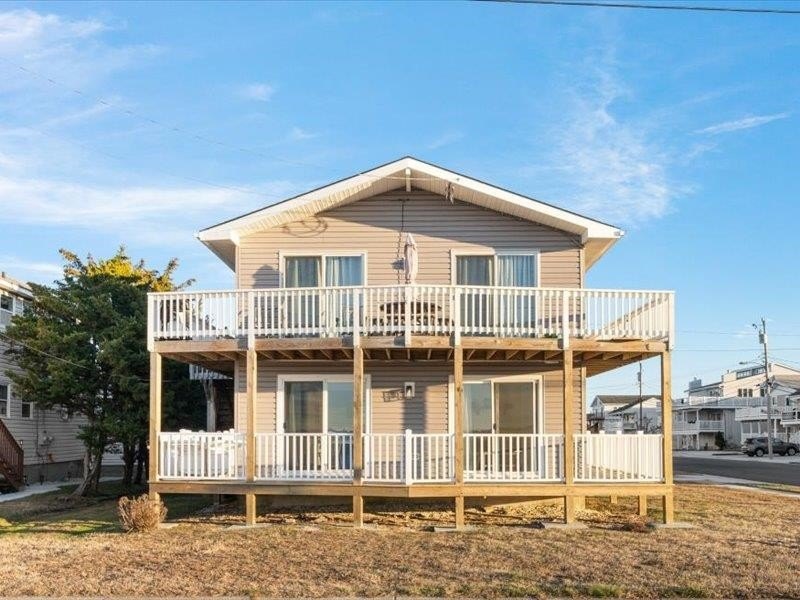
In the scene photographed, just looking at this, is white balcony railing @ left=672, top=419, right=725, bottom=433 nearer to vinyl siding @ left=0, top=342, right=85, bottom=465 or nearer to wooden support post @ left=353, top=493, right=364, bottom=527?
vinyl siding @ left=0, top=342, right=85, bottom=465

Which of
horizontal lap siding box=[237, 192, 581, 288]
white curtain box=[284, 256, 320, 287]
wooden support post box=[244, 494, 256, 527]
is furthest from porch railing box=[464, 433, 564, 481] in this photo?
white curtain box=[284, 256, 320, 287]

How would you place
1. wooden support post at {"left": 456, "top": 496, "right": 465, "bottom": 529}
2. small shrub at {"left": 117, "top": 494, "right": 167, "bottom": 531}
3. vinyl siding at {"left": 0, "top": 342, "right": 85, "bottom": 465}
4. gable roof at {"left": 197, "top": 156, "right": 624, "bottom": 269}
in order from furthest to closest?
vinyl siding at {"left": 0, "top": 342, "right": 85, "bottom": 465}
gable roof at {"left": 197, "top": 156, "right": 624, "bottom": 269}
wooden support post at {"left": 456, "top": 496, "right": 465, "bottom": 529}
small shrub at {"left": 117, "top": 494, "right": 167, "bottom": 531}

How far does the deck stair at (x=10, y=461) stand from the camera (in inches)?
935

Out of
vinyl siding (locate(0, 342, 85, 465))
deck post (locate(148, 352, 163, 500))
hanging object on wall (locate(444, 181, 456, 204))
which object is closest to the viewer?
deck post (locate(148, 352, 163, 500))

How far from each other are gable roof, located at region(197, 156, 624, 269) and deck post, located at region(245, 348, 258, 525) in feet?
11.6

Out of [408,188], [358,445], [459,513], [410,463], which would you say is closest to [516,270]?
[408,188]

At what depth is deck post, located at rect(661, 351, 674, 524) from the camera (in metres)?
15.1

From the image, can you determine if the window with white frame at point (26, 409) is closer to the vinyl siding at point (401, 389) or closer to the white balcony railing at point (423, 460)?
the vinyl siding at point (401, 389)

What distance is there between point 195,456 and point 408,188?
7.21m

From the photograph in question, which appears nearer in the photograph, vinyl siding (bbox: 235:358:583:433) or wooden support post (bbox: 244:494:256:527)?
wooden support post (bbox: 244:494:256:527)

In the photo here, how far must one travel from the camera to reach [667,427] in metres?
15.7

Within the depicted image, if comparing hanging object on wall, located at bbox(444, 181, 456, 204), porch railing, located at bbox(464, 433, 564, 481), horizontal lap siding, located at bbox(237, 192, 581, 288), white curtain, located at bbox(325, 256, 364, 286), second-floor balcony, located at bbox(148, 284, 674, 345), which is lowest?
porch railing, located at bbox(464, 433, 564, 481)

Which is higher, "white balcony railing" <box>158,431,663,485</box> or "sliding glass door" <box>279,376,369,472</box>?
"sliding glass door" <box>279,376,369,472</box>

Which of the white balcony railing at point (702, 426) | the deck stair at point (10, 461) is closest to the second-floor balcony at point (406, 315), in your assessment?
the deck stair at point (10, 461)
